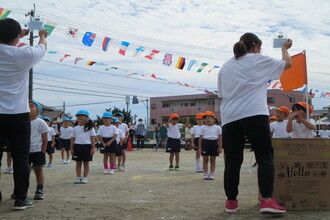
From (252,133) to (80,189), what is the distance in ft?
11.8

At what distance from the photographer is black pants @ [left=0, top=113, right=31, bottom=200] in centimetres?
396

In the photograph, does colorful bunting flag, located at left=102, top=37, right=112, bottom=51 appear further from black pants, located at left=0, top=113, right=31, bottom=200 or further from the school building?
the school building

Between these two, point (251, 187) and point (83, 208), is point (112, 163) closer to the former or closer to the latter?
point (251, 187)

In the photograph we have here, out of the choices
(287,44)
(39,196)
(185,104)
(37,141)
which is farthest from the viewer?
(185,104)

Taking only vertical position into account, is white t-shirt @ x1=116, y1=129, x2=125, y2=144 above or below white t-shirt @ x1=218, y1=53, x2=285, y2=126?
below

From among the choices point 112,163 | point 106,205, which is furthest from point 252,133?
point 112,163

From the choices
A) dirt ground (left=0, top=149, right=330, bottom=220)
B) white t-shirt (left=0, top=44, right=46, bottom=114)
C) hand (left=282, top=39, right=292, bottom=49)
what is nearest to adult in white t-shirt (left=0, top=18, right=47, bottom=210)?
white t-shirt (left=0, top=44, right=46, bottom=114)

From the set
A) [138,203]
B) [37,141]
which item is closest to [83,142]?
[37,141]

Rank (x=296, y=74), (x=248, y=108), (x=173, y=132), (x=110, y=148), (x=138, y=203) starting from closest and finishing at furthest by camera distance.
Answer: (x=248, y=108)
(x=138, y=203)
(x=296, y=74)
(x=110, y=148)
(x=173, y=132)

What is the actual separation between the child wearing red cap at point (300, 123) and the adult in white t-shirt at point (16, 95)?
128 inches

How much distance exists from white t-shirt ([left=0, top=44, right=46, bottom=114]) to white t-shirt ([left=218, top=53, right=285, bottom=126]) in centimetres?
224

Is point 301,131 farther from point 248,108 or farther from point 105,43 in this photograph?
point 105,43

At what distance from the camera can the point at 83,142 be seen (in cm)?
763

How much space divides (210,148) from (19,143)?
5233mm
